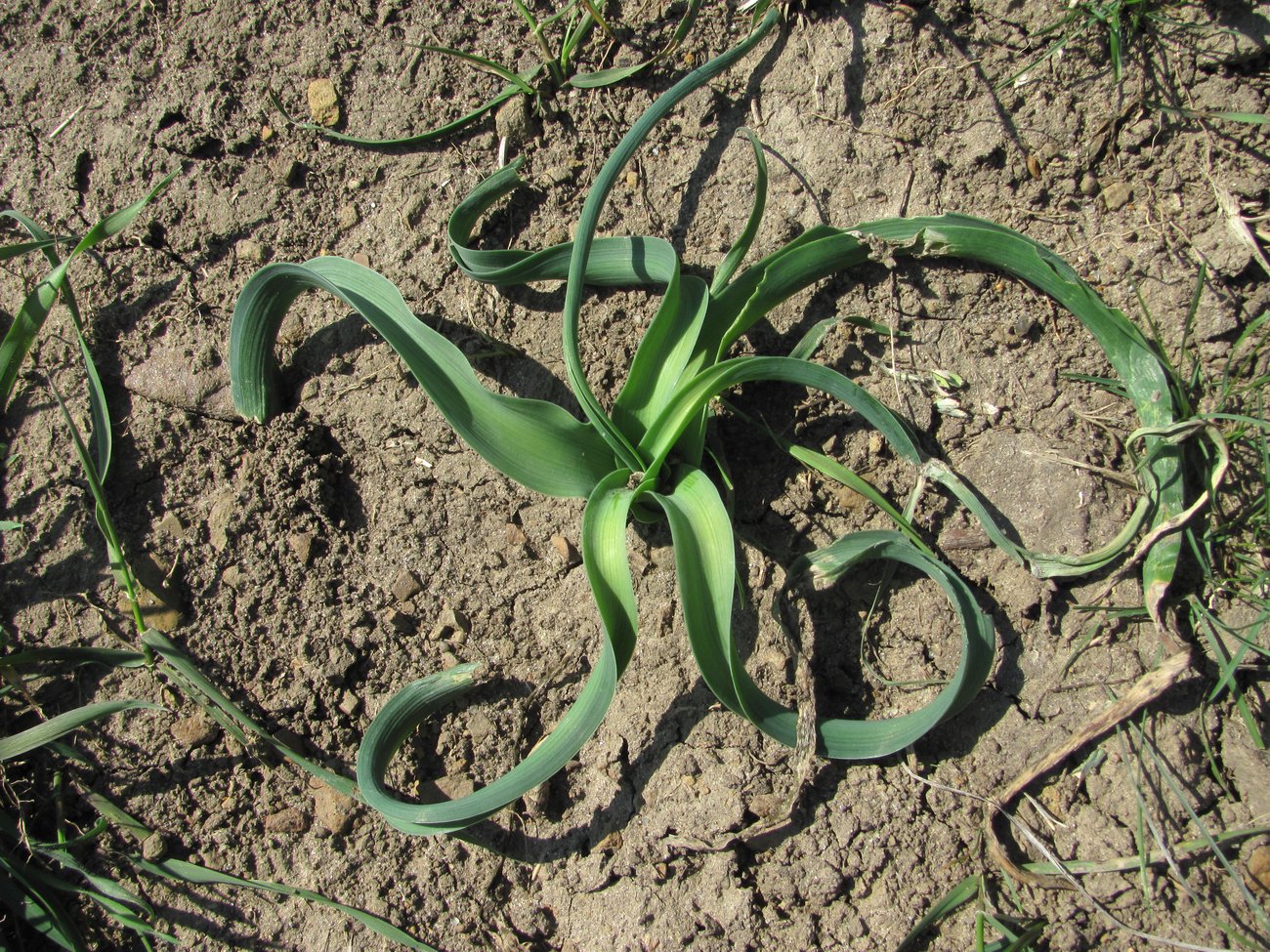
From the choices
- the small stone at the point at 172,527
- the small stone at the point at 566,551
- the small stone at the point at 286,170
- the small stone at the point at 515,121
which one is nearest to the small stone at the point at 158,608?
the small stone at the point at 172,527

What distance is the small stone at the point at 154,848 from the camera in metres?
1.60

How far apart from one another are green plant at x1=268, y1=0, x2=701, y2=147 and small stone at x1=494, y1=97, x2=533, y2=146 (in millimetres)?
17

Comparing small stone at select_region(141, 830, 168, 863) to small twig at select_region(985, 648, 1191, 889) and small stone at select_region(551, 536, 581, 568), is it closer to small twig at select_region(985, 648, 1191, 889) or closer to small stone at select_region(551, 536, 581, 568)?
small stone at select_region(551, 536, 581, 568)

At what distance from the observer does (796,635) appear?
156 cm

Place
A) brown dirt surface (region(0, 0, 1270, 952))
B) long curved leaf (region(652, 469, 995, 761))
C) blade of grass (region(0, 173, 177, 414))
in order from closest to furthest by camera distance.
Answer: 1. long curved leaf (region(652, 469, 995, 761))
2. brown dirt surface (region(0, 0, 1270, 952))
3. blade of grass (region(0, 173, 177, 414))

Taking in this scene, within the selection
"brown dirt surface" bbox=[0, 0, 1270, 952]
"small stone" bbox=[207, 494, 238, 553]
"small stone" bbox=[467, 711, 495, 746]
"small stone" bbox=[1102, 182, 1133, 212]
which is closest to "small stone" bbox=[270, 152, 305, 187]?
"brown dirt surface" bbox=[0, 0, 1270, 952]

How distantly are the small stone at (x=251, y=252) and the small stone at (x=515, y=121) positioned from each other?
1.82ft

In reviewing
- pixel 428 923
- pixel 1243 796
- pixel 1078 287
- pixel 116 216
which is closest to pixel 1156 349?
pixel 1078 287

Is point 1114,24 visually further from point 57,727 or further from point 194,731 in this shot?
point 57,727

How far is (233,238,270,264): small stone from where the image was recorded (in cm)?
180

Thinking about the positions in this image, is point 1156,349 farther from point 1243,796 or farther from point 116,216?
point 116,216

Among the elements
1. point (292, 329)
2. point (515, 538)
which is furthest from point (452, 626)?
point (292, 329)

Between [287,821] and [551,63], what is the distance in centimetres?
157

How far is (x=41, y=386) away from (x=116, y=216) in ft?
1.30
